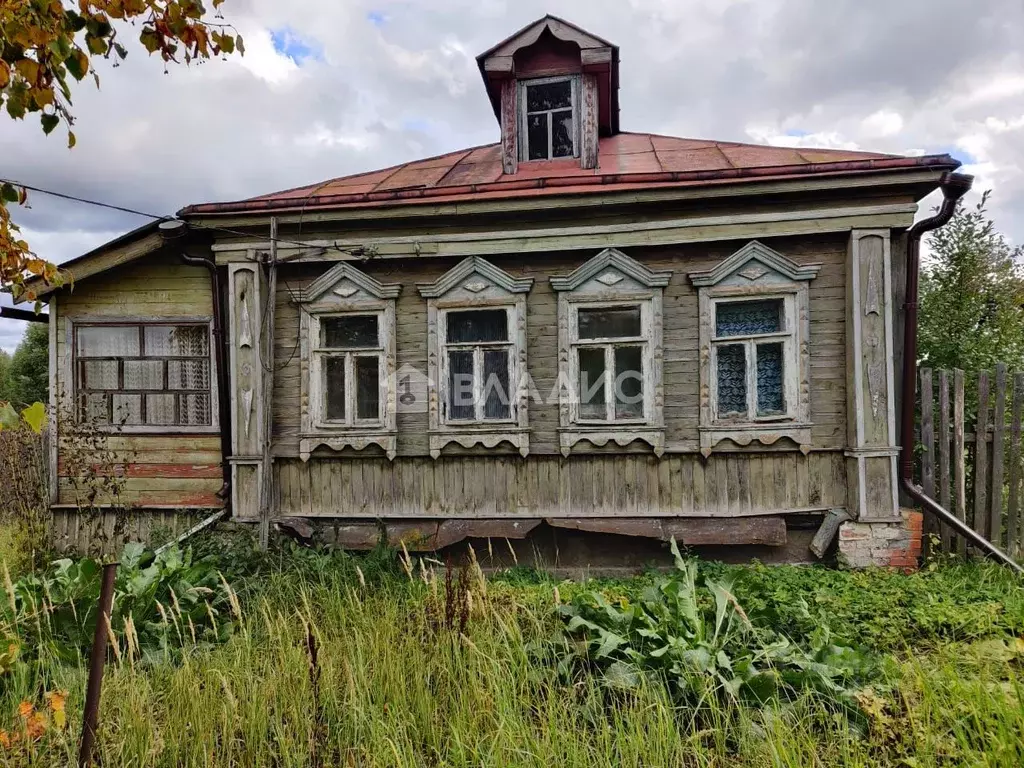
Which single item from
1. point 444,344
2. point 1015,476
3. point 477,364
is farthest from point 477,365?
point 1015,476

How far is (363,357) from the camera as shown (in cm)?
612

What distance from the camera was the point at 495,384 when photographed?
5.96 m

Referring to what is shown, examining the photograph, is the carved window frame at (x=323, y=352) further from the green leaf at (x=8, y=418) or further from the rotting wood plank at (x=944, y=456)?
the rotting wood plank at (x=944, y=456)

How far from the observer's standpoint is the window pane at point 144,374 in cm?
652

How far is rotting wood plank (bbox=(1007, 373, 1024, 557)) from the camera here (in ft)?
17.4

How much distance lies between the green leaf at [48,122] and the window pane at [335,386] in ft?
13.9

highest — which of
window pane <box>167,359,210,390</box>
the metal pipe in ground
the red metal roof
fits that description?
the red metal roof

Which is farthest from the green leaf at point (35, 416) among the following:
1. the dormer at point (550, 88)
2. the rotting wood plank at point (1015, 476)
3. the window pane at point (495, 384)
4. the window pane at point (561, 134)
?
the rotting wood plank at point (1015, 476)

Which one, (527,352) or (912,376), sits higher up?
(527,352)

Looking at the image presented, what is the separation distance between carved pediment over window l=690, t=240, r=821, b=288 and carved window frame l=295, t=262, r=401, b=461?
324cm

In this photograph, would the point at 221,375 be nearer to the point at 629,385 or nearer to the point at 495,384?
the point at 495,384

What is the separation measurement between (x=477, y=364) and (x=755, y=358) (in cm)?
283

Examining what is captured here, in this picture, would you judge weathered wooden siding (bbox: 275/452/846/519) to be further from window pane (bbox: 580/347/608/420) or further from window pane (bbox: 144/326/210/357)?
window pane (bbox: 144/326/210/357)

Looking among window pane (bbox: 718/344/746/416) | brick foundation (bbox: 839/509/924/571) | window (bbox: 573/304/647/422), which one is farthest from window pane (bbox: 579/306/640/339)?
brick foundation (bbox: 839/509/924/571)
